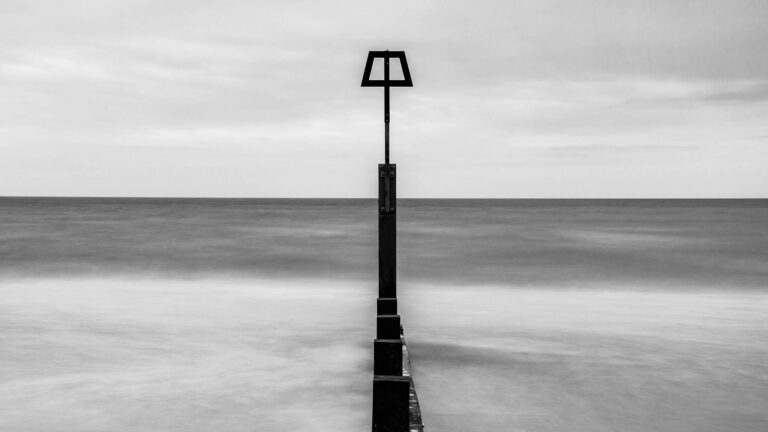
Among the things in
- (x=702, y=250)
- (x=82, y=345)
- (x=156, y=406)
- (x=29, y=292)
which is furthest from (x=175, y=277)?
(x=702, y=250)

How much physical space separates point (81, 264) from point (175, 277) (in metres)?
6.42

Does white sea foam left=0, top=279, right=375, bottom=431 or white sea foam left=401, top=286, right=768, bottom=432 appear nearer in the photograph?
white sea foam left=0, top=279, right=375, bottom=431

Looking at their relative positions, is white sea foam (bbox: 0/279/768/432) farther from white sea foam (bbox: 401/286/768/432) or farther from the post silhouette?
the post silhouette

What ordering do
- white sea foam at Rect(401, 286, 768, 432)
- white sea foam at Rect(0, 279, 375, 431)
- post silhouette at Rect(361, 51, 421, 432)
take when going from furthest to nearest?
white sea foam at Rect(401, 286, 768, 432) → white sea foam at Rect(0, 279, 375, 431) → post silhouette at Rect(361, 51, 421, 432)

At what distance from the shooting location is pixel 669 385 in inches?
305

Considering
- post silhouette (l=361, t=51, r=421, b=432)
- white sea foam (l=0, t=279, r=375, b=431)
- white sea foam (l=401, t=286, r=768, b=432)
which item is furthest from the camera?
white sea foam (l=401, t=286, r=768, b=432)

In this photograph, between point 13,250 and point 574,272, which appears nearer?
point 574,272

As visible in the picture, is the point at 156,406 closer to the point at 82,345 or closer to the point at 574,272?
the point at 82,345

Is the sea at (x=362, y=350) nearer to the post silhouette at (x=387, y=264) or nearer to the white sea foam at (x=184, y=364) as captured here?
the white sea foam at (x=184, y=364)

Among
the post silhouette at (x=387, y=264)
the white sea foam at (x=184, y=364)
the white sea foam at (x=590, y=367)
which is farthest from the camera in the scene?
the white sea foam at (x=590, y=367)

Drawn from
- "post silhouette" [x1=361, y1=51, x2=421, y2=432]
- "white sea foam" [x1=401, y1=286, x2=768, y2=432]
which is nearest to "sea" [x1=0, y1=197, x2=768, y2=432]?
"white sea foam" [x1=401, y1=286, x2=768, y2=432]

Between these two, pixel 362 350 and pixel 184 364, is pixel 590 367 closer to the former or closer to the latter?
pixel 362 350

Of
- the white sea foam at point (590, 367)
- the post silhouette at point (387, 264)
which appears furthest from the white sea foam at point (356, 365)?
the post silhouette at point (387, 264)

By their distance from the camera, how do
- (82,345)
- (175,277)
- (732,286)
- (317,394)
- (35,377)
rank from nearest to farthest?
1. (317,394)
2. (35,377)
3. (82,345)
4. (732,286)
5. (175,277)
